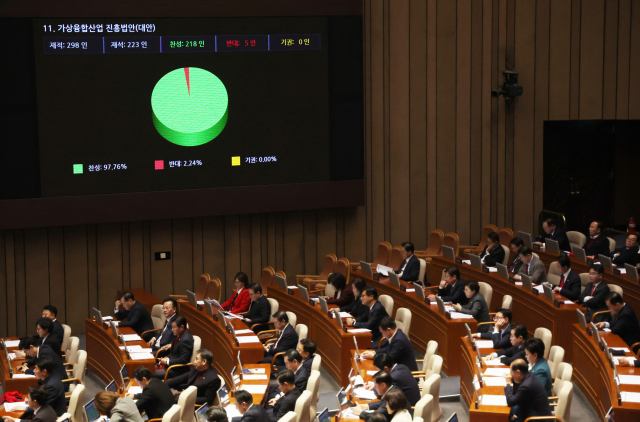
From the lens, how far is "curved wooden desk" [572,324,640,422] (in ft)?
21.9

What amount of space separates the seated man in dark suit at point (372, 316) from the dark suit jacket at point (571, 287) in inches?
89.4

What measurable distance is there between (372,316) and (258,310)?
158 centimetres

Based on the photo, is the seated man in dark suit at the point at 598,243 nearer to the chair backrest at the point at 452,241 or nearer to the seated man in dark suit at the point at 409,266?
the chair backrest at the point at 452,241

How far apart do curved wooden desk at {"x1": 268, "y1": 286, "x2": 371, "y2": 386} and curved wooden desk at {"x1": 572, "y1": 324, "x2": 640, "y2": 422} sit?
2.24 m

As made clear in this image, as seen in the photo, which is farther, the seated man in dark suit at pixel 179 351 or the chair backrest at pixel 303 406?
the seated man in dark suit at pixel 179 351

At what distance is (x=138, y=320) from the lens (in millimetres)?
9945

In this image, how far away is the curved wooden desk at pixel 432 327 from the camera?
920 centimetres

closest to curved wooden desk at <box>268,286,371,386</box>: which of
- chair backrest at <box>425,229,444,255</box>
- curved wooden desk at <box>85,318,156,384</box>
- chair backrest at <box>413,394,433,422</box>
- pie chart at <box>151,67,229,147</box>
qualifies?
curved wooden desk at <box>85,318,156,384</box>

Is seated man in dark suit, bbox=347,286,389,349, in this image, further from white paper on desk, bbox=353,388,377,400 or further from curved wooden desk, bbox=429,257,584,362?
curved wooden desk, bbox=429,257,584,362

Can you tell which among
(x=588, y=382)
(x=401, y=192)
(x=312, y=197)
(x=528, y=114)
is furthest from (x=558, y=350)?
(x=528, y=114)

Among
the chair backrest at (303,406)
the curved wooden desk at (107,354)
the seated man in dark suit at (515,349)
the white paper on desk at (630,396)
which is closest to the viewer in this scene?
the chair backrest at (303,406)

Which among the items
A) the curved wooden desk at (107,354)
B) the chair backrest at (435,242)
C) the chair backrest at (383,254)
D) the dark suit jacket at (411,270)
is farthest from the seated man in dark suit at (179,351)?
the chair backrest at (435,242)

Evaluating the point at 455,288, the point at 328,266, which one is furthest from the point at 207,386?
the point at 328,266

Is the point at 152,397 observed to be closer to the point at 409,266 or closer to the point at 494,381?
the point at 494,381
